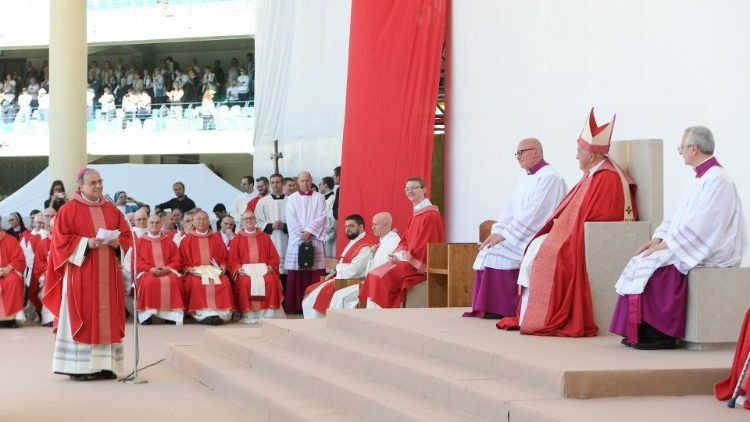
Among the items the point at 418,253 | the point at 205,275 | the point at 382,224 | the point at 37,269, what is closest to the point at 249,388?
the point at 418,253

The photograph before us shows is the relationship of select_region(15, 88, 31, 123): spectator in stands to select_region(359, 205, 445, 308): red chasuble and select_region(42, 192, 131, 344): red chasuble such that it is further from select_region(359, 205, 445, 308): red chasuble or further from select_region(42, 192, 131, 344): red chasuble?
select_region(42, 192, 131, 344): red chasuble

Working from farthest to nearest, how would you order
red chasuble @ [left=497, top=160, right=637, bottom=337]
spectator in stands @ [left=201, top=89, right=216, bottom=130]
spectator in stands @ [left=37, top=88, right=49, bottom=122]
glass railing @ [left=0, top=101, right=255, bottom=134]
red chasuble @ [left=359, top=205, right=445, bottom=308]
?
spectator in stands @ [left=37, top=88, right=49, bottom=122] → spectator in stands @ [left=201, top=89, right=216, bottom=130] → glass railing @ [left=0, top=101, right=255, bottom=134] → red chasuble @ [left=359, top=205, right=445, bottom=308] → red chasuble @ [left=497, top=160, right=637, bottom=337]

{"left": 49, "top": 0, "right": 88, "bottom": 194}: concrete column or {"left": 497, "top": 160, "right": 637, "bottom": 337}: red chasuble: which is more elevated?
{"left": 49, "top": 0, "right": 88, "bottom": 194}: concrete column

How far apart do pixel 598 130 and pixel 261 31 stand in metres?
9.45

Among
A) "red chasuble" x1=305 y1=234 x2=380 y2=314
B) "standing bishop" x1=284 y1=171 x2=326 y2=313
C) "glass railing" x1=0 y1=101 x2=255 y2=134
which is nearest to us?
"red chasuble" x1=305 y1=234 x2=380 y2=314

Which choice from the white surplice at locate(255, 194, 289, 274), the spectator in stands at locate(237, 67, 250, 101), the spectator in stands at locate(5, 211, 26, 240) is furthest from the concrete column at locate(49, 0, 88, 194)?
the spectator in stands at locate(237, 67, 250, 101)

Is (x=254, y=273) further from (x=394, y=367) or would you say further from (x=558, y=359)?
(x=558, y=359)

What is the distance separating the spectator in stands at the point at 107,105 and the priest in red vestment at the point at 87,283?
56.5 feet

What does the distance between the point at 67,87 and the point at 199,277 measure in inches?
195

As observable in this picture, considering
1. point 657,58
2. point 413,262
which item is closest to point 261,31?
point 413,262

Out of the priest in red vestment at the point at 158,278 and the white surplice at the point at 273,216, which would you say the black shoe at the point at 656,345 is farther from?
the white surplice at the point at 273,216

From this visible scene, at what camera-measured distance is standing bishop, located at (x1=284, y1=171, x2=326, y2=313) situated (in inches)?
523

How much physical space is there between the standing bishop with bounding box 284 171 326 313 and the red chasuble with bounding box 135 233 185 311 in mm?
1436

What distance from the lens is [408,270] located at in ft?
32.4
